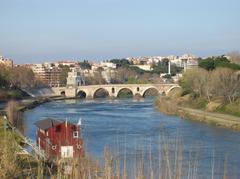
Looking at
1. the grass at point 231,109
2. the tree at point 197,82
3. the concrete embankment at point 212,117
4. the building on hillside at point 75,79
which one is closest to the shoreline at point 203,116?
the concrete embankment at point 212,117

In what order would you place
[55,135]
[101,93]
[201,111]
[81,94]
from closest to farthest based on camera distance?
[55,135] < [201,111] < [81,94] < [101,93]

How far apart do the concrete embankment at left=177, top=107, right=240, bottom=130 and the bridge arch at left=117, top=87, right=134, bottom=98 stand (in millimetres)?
20723

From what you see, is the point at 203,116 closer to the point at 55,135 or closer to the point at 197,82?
the point at 197,82

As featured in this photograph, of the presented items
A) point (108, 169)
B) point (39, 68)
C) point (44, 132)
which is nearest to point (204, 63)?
point (44, 132)

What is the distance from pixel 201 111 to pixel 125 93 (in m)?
24.2

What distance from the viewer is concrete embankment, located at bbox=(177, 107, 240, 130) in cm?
1948

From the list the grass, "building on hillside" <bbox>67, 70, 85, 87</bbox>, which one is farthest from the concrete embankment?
"building on hillside" <bbox>67, 70, 85, 87</bbox>

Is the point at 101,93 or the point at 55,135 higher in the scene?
the point at 55,135

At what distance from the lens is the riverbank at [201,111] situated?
2009cm

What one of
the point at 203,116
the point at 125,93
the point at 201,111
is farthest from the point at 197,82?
the point at 125,93

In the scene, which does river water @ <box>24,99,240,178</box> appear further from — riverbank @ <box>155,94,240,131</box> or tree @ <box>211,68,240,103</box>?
tree @ <box>211,68,240,103</box>

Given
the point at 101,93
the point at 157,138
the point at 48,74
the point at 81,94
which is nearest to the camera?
the point at 157,138

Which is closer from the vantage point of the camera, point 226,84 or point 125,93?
point 226,84

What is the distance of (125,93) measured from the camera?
48500 mm
